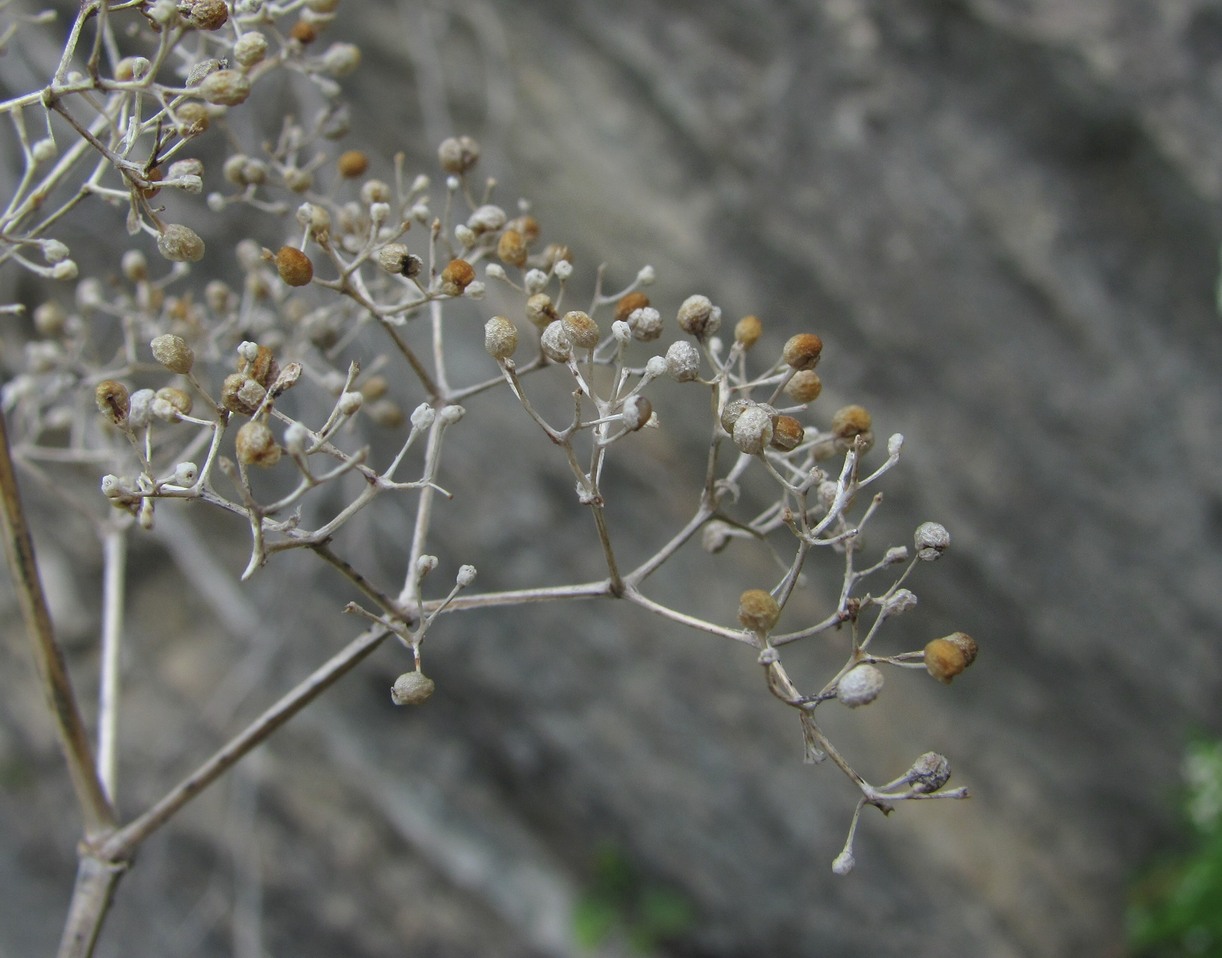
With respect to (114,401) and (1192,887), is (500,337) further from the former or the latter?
(1192,887)

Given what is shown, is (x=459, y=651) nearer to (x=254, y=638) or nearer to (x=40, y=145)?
(x=254, y=638)

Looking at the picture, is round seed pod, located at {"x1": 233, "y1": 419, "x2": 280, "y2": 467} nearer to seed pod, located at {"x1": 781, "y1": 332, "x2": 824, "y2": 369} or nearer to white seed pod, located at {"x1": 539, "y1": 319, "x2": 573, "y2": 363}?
white seed pod, located at {"x1": 539, "y1": 319, "x2": 573, "y2": 363}

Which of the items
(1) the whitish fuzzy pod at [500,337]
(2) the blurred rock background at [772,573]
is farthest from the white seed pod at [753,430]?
(2) the blurred rock background at [772,573]

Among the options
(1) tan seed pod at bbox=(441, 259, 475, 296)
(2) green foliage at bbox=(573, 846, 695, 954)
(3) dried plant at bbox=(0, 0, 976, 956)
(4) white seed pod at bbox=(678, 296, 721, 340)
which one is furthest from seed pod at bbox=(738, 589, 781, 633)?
(2) green foliage at bbox=(573, 846, 695, 954)

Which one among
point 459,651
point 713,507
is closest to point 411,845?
point 459,651

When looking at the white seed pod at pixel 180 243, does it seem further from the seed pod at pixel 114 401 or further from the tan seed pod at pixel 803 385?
the tan seed pod at pixel 803 385

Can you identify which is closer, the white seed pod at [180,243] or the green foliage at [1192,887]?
the white seed pod at [180,243]

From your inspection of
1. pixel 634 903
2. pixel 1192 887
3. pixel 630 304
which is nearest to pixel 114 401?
pixel 630 304
